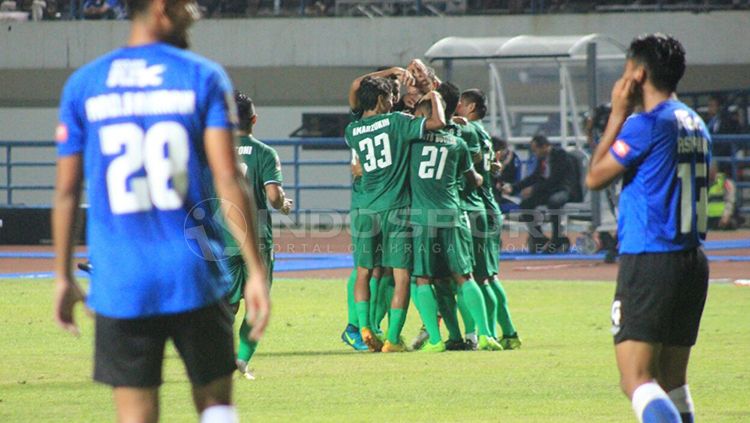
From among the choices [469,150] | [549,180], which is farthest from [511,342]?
[549,180]

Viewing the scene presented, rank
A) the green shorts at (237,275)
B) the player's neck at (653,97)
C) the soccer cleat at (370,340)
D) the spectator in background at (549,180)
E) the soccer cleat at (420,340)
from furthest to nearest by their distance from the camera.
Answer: the spectator in background at (549,180) → the soccer cleat at (420,340) → the soccer cleat at (370,340) → the green shorts at (237,275) → the player's neck at (653,97)

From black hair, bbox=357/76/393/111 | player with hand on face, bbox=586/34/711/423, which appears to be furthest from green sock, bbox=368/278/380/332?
player with hand on face, bbox=586/34/711/423

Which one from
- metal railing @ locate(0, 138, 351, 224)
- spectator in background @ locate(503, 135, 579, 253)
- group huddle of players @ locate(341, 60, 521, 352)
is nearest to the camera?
group huddle of players @ locate(341, 60, 521, 352)

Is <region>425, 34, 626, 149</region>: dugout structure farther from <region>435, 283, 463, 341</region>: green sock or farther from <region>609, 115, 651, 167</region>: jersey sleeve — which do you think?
<region>609, 115, 651, 167</region>: jersey sleeve

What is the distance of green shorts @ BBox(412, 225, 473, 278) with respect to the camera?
12000 mm

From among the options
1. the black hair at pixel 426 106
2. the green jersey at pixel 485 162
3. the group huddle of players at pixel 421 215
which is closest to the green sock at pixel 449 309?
the group huddle of players at pixel 421 215

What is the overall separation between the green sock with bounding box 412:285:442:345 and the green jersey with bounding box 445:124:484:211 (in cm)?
83

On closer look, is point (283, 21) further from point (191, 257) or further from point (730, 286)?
point (191, 257)

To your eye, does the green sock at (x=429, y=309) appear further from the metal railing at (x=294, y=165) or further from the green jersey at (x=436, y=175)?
the metal railing at (x=294, y=165)

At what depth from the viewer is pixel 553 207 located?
2264 centimetres

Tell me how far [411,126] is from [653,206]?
5764 millimetres

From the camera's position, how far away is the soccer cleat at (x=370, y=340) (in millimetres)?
12086

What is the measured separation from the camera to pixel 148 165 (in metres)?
4.67

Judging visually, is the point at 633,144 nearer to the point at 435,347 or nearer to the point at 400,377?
the point at 400,377
